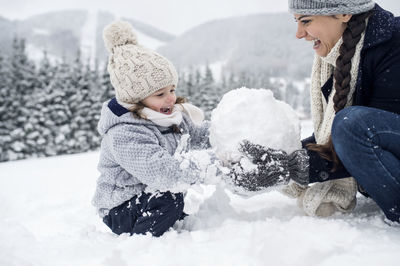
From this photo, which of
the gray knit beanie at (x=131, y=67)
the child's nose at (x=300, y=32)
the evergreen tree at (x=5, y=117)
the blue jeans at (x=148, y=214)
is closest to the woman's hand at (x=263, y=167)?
the blue jeans at (x=148, y=214)

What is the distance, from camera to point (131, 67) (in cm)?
233

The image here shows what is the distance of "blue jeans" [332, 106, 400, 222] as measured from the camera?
5.44 feet

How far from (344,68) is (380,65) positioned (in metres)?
0.19

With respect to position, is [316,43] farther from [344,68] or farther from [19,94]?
[19,94]

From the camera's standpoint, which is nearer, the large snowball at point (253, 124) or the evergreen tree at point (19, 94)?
the large snowball at point (253, 124)

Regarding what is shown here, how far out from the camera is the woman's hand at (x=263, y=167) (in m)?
A: 1.82

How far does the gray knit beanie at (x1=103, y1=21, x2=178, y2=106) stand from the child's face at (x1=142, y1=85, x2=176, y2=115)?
45mm

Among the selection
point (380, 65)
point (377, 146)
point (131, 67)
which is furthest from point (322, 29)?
point (131, 67)

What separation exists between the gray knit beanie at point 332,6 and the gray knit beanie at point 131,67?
1.09 m

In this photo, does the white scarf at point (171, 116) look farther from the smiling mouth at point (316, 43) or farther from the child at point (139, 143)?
the smiling mouth at point (316, 43)

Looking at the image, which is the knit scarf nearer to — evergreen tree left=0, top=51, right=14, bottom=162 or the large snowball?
the large snowball

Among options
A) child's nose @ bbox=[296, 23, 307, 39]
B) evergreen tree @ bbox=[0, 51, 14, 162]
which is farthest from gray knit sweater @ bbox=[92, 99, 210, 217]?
evergreen tree @ bbox=[0, 51, 14, 162]

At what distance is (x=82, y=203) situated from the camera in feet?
10.7

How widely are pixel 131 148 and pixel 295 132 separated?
1.08 metres
